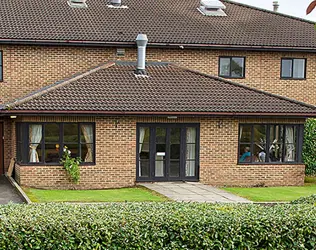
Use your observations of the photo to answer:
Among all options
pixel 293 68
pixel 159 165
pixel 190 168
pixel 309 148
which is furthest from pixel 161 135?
pixel 293 68

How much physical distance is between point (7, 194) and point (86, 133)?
11.6 ft

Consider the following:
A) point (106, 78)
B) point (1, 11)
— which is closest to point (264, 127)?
point (106, 78)

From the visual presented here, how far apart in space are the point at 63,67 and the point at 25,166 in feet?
16.3

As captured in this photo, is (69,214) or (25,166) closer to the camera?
(69,214)

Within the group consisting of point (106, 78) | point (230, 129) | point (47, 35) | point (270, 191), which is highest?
point (47, 35)

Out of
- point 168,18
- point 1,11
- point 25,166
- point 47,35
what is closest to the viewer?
point 25,166

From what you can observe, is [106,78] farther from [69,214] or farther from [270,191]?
[69,214]

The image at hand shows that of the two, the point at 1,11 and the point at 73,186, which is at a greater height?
the point at 1,11

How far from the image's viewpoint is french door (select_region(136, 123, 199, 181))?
789 inches

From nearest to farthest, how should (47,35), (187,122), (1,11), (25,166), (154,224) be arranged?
(154,224) < (25,166) < (187,122) < (47,35) < (1,11)

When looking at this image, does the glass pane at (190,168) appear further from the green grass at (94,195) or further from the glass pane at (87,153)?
the glass pane at (87,153)

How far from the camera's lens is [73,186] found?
19250mm

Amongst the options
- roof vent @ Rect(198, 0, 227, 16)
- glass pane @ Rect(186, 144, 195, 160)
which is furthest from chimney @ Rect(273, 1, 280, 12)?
glass pane @ Rect(186, 144, 195, 160)

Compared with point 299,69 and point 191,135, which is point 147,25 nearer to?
point 191,135
